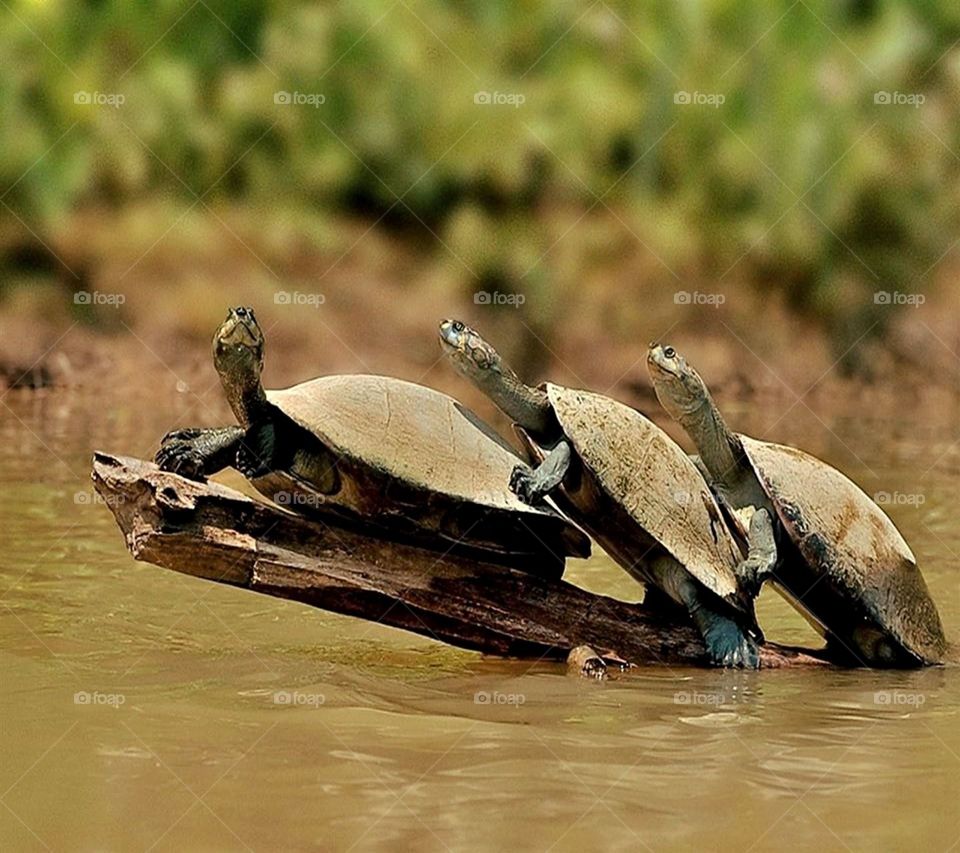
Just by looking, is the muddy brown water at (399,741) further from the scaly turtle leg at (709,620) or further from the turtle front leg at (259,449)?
the turtle front leg at (259,449)

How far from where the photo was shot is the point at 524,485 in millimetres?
4254

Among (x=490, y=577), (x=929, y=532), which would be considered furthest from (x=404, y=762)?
(x=929, y=532)

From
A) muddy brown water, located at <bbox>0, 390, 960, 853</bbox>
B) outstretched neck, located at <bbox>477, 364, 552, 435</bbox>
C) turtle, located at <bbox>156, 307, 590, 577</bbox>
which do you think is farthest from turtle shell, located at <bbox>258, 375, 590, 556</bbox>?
muddy brown water, located at <bbox>0, 390, 960, 853</bbox>

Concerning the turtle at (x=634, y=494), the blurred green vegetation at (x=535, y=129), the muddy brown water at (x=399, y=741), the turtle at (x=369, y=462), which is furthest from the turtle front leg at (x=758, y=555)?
the blurred green vegetation at (x=535, y=129)

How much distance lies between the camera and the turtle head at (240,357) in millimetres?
4238

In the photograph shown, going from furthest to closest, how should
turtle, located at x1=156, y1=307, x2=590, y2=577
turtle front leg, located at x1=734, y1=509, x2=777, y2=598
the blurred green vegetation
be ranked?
1. the blurred green vegetation
2. turtle front leg, located at x1=734, y1=509, x2=777, y2=598
3. turtle, located at x1=156, y1=307, x2=590, y2=577

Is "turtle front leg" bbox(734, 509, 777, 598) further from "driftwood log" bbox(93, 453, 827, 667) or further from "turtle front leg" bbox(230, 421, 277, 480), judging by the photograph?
"turtle front leg" bbox(230, 421, 277, 480)

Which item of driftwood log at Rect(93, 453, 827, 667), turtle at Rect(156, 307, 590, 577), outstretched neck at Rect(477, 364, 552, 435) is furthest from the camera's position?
outstretched neck at Rect(477, 364, 552, 435)

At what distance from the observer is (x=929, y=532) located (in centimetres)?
704

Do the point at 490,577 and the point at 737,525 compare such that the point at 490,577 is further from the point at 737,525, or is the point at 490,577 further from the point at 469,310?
the point at 469,310

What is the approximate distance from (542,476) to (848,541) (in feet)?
3.13

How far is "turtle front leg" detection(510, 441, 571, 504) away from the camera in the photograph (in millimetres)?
4246

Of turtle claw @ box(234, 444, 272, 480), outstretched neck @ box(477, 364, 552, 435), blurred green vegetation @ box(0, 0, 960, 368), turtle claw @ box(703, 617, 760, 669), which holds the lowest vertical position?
turtle claw @ box(703, 617, 760, 669)

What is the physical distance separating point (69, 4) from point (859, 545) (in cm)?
953
